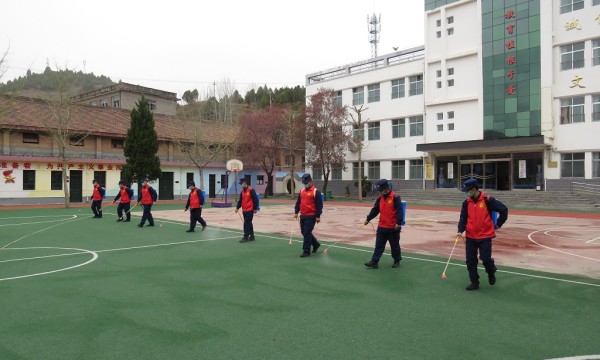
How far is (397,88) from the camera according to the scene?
128 feet

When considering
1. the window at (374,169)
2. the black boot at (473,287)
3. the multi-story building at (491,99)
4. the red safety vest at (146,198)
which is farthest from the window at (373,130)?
the black boot at (473,287)

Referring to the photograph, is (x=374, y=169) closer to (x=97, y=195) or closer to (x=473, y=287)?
(x=97, y=195)

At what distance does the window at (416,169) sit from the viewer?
37375 millimetres

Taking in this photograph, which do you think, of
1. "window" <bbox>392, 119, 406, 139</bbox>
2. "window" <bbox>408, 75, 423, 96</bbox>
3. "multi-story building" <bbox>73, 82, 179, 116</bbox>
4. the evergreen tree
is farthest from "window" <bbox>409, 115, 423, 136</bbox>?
"multi-story building" <bbox>73, 82, 179, 116</bbox>

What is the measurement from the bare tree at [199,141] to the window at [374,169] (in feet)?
46.9

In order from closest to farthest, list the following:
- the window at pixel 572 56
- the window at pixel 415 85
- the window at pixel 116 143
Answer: the window at pixel 572 56, the window at pixel 116 143, the window at pixel 415 85

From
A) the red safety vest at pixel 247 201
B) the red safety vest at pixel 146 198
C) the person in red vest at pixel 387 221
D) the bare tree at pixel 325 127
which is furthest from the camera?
the bare tree at pixel 325 127

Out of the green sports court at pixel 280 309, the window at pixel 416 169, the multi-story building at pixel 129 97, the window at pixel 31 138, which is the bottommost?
the green sports court at pixel 280 309

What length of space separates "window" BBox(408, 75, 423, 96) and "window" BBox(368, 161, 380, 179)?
7231 mm

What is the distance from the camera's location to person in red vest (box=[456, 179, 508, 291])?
673 centimetres

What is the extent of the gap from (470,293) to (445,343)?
232 centimetres

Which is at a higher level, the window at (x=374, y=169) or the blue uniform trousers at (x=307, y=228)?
the window at (x=374, y=169)

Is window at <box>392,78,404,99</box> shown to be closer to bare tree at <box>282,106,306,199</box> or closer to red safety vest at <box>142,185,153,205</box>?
bare tree at <box>282,106,306,199</box>

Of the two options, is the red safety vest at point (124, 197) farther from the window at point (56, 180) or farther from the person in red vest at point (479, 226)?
the window at point (56, 180)
